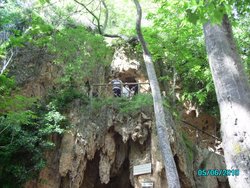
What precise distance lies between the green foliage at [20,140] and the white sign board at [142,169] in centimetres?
263

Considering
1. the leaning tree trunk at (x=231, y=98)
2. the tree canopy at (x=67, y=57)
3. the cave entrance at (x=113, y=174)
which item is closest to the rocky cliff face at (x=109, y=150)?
the cave entrance at (x=113, y=174)

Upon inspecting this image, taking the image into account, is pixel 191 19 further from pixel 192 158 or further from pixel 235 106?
pixel 192 158

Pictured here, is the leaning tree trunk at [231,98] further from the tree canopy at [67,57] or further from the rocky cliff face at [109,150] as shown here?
the rocky cliff face at [109,150]

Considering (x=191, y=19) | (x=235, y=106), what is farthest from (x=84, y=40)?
(x=235, y=106)

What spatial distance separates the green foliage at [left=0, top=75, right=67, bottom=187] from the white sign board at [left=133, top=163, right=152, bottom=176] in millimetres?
2626

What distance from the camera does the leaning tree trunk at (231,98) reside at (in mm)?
1896

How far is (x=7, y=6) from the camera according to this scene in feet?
36.0

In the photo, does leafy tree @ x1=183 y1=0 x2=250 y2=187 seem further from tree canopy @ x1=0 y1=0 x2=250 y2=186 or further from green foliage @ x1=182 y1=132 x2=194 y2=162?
green foliage @ x1=182 y1=132 x2=194 y2=162

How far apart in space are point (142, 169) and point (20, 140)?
148 inches

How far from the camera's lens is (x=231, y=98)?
2.08 meters

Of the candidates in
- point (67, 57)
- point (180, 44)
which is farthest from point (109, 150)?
point (180, 44)

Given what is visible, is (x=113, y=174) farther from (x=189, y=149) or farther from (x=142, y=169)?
(x=189, y=149)

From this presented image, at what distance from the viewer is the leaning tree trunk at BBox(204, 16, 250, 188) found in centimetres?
190

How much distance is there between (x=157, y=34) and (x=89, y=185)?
657 centimetres
